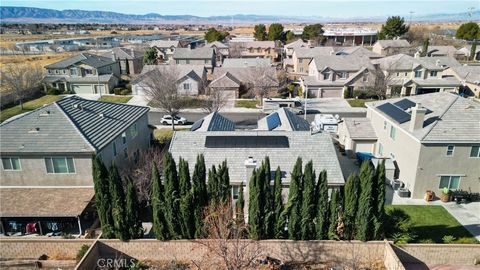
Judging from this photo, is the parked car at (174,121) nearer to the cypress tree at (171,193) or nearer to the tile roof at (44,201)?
the tile roof at (44,201)

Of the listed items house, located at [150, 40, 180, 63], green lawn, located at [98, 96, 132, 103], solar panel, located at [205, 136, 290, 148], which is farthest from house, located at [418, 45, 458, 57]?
solar panel, located at [205, 136, 290, 148]

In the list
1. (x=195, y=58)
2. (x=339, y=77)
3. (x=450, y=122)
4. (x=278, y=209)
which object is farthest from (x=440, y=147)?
(x=195, y=58)

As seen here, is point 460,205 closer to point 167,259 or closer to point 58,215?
point 167,259

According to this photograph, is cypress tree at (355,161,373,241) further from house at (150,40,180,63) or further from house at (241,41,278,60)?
house at (150,40,180,63)

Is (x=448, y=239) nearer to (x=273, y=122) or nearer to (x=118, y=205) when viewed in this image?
(x=273, y=122)

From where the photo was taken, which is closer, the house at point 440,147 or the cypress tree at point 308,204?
the cypress tree at point 308,204

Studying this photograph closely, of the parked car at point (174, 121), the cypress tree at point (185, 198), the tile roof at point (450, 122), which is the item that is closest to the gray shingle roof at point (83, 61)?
the parked car at point (174, 121)

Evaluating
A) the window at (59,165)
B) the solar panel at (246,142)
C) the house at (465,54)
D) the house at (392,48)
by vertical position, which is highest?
the house at (392,48)

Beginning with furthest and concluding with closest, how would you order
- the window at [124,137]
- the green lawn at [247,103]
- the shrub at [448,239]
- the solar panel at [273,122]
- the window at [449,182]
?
the green lawn at [247,103]
the solar panel at [273,122]
the window at [124,137]
the window at [449,182]
the shrub at [448,239]
